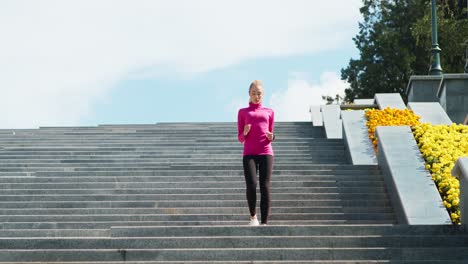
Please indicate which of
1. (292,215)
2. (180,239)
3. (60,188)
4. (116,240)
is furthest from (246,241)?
(60,188)

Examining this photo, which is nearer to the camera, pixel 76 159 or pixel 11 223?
pixel 11 223

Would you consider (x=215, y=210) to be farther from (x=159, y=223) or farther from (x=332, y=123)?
(x=332, y=123)

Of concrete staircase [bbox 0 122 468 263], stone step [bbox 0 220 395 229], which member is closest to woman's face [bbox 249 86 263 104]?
concrete staircase [bbox 0 122 468 263]

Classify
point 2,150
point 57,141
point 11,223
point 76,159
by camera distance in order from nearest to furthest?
point 11,223 < point 76,159 < point 2,150 < point 57,141

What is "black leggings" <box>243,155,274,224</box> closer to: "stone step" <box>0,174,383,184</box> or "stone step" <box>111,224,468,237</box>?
"stone step" <box>111,224,468,237</box>

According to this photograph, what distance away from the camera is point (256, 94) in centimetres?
905

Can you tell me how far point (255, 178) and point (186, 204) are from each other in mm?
2487

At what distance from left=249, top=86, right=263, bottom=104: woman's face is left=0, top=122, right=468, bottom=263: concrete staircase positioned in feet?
4.46

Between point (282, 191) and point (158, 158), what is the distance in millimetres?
4706

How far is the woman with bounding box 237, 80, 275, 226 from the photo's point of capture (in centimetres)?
900

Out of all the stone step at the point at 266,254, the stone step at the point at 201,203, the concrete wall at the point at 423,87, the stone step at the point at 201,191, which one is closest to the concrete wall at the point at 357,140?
the stone step at the point at 201,191

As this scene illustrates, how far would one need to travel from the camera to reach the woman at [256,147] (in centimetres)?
900

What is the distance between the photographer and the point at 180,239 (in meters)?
7.96

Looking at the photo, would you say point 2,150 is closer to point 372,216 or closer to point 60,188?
point 60,188
